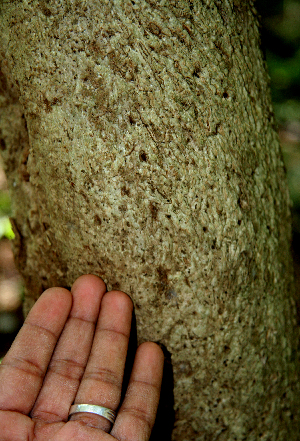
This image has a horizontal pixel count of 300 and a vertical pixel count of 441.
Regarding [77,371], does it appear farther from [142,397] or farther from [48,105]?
[48,105]

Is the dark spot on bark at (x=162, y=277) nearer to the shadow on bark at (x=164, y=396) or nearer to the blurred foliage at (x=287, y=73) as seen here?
the shadow on bark at (x=164, y=396)

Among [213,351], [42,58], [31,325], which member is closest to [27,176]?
[42,58]

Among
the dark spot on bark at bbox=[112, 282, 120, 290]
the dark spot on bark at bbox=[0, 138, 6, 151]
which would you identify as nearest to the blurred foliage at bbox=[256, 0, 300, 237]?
the dark spot on bark at bbox=[112, 282, 120, 290]

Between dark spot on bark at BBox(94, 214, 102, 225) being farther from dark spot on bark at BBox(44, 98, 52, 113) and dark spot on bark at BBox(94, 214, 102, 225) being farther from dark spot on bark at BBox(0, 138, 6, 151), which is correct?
dark spot on bark at BBox(0, 138, 6, 151)

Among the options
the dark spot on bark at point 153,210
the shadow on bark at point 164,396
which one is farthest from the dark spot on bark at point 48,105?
the shadow on bark at point 164,396

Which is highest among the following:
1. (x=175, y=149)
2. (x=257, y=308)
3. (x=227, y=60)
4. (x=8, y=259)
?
(x=227, y=60)

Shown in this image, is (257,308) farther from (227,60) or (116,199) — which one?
(227,60)

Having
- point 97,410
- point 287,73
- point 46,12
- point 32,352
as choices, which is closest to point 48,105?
point 46,12
